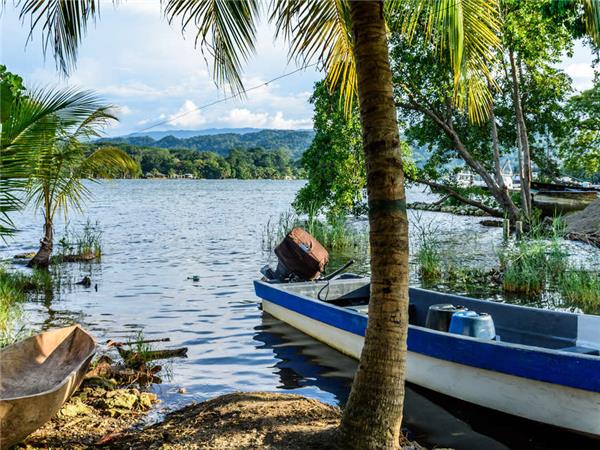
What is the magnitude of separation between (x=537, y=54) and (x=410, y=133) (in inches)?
236

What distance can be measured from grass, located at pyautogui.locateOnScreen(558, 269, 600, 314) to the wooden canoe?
9.45m

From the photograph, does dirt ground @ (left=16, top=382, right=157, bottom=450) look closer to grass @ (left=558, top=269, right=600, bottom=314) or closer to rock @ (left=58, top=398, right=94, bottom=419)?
rock @ (left=58, top=398, right=94, bottom=419)

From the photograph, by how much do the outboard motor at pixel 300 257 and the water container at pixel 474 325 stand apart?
4.00 m

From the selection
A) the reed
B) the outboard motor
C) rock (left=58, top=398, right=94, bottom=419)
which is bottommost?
rock (left=58, top=398, right=94, bottom=419)

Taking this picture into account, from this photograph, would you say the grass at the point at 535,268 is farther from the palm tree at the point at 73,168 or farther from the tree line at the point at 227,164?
the tree line at the point at 227,164

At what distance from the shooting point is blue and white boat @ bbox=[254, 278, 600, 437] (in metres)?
5.96

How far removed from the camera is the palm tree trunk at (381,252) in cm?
439

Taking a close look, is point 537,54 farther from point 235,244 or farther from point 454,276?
point 235,244

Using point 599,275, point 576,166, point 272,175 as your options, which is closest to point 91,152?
point 599,275

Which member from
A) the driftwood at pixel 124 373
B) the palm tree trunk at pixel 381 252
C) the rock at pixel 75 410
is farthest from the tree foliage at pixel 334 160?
the palm tree trunk at pixel 381 252

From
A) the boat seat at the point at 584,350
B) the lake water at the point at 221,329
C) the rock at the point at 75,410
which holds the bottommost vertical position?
the lake water at the point at 221,329

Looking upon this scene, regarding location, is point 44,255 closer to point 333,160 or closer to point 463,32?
point 333,160

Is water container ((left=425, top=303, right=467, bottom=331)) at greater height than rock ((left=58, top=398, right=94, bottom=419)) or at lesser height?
greater

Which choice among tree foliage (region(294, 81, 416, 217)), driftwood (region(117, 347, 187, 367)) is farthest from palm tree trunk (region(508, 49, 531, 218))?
driftwood (region(117, 347, 187, 367))
